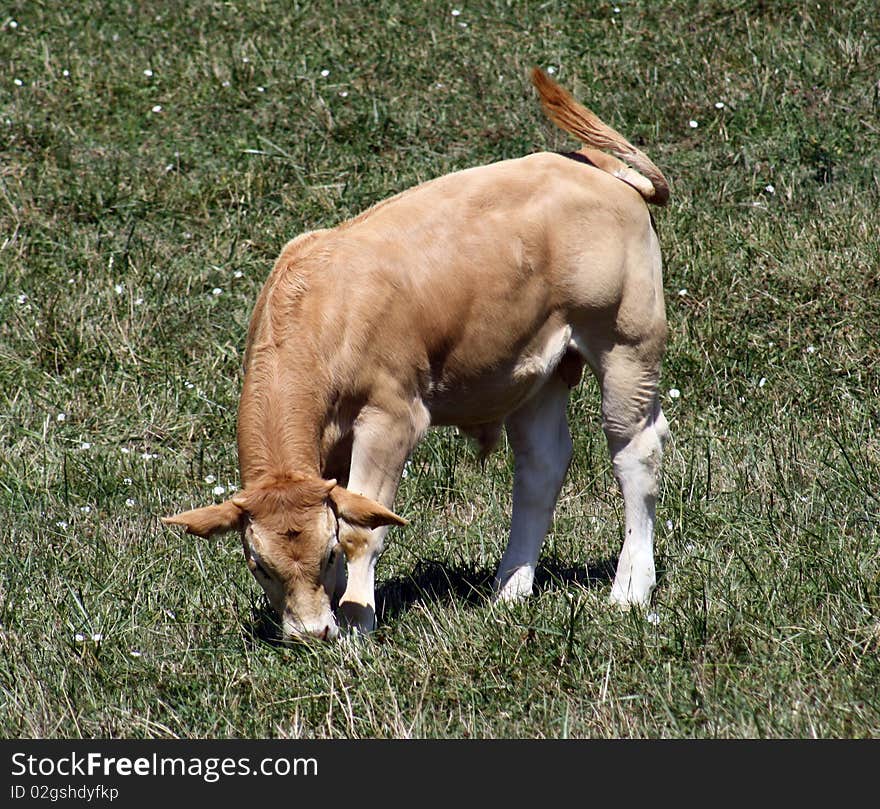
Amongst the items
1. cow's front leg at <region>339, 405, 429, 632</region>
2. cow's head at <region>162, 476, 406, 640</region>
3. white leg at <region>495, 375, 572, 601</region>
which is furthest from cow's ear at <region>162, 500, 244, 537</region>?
white leg at <region>495, 375, 572, 601</region>

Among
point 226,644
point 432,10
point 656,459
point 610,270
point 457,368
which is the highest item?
point 432,10

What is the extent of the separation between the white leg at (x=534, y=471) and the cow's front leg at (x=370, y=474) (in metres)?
0.90

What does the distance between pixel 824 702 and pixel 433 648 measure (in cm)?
153

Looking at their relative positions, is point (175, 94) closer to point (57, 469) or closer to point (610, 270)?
point (57, 469)

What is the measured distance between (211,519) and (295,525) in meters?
0.33

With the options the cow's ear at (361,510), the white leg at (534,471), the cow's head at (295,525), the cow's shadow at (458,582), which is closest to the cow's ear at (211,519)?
the cow's head at (295,525)

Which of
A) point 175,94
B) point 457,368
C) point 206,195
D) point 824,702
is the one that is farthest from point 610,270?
point 175,94

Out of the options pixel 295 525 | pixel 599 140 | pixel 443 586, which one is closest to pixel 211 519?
pixel 295 525

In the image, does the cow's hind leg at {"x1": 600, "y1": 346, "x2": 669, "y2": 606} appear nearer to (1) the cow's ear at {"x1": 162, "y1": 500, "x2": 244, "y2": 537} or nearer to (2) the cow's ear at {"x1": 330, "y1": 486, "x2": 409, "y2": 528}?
(2) the cow's ear at {"x1": 330, "y1": 486, "x2": 409, "y2": 528}

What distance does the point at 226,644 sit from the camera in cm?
594

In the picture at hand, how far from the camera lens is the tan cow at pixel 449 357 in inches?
218

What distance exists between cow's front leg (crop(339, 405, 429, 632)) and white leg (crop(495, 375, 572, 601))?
0.90 m

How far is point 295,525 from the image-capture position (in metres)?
5.40

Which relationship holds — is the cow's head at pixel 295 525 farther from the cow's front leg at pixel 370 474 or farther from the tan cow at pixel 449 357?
the cow's front leg at pixel 370 474
